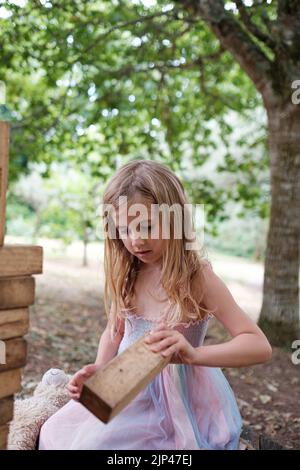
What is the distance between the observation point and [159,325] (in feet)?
5.85

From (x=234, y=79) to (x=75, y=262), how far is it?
7252 millimetres

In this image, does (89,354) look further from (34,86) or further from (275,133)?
(34,86)

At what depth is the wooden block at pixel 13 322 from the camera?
1.35 m

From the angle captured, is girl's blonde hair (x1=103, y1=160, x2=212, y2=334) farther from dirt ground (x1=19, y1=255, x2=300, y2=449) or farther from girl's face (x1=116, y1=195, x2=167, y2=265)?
dirt ground (x1=19, y1=255, x2=300, y2=449)

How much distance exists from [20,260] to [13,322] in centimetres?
17

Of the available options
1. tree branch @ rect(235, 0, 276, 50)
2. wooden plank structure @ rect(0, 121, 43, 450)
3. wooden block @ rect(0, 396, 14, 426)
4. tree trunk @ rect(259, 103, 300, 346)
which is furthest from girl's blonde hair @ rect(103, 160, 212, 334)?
tree branch @ rect(235, 0, 276, 50)

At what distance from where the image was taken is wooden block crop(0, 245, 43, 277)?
132 centimetres

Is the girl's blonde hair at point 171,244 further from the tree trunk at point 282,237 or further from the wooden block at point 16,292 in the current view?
the tree trunk at point 282,237

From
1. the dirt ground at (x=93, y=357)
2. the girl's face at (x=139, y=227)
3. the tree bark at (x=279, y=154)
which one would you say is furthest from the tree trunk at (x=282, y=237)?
the girl's face at (x=139, y=227)

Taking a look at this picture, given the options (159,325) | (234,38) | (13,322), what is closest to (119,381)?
(13,322)

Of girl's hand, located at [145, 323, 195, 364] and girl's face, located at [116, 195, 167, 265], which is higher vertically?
girl's face, located at [116, 195, 167, 265]

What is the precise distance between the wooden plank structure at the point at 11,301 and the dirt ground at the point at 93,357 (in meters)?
2.19

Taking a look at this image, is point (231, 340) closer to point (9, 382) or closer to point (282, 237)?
point (9, 382)

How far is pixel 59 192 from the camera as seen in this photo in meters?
12.7
